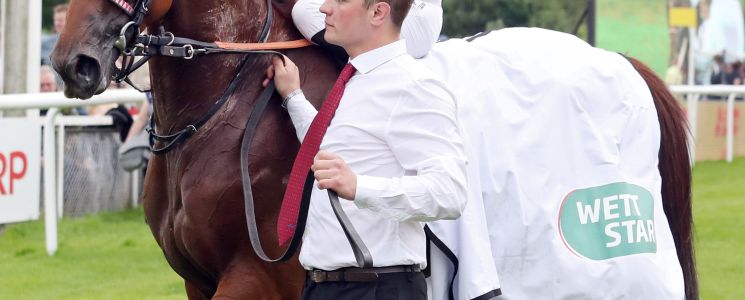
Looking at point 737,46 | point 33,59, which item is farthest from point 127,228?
point 737,46

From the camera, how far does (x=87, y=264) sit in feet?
24.9

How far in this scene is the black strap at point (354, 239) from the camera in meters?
2.96

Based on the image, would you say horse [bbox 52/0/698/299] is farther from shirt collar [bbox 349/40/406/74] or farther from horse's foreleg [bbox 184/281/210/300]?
shirt collar [bbox 349/40/406/74]

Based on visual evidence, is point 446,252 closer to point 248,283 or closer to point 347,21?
point 248,283

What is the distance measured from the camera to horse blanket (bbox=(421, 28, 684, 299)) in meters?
3.99

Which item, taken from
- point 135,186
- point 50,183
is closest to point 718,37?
point 135,186

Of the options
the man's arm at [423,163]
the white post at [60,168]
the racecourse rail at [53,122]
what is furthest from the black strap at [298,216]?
the white post at [60,168]

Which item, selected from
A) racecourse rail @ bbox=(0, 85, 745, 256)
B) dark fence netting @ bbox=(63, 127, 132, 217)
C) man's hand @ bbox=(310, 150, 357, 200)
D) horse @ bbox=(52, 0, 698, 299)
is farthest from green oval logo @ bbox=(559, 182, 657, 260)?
dark fence netting @ bbox=(63, 127, 132, 217)

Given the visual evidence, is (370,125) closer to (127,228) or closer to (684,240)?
(684,240)

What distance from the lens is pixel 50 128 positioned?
770cm

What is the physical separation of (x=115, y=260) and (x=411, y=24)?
428cm

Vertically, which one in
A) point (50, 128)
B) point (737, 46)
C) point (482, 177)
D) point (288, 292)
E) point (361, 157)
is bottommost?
point (737, 46)

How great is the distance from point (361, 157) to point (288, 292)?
0.85 metres

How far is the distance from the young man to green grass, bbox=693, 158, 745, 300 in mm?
1595
